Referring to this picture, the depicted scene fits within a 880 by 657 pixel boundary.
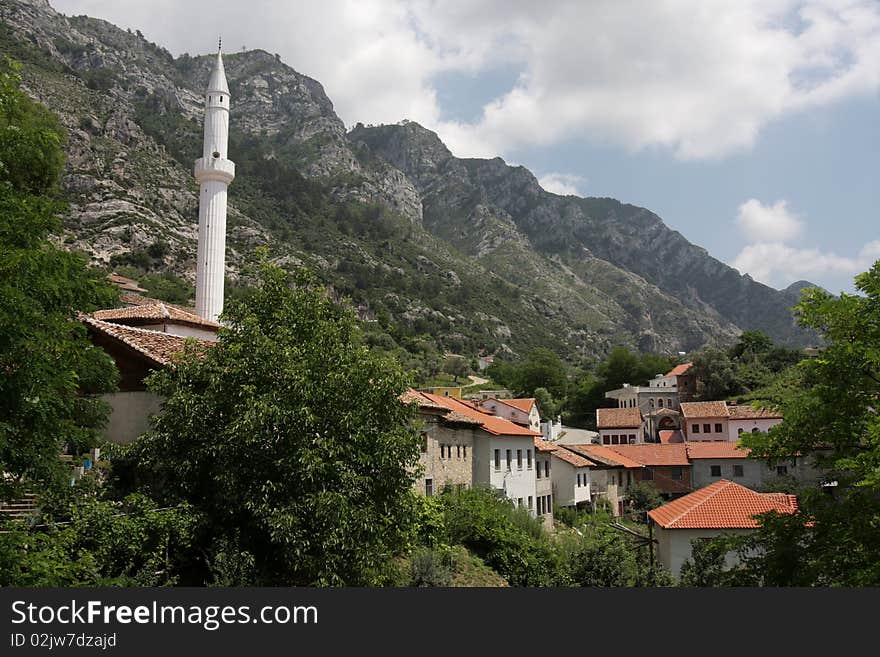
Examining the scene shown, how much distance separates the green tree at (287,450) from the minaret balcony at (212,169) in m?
27.8

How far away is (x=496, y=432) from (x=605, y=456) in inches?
955

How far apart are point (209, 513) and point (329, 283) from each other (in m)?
107

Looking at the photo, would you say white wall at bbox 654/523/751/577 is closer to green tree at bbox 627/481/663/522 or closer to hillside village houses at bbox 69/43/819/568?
hillside village houses at bbox 69/43/819/568

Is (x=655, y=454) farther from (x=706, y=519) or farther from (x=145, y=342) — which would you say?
(x=145, y=342)

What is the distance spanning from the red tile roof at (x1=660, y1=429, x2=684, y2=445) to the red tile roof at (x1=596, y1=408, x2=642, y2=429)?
12.5 ft

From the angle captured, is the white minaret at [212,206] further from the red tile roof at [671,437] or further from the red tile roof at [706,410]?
the red tile roof at [671,437]

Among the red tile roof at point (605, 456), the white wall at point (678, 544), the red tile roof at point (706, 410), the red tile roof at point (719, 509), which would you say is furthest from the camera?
the red tile roof at point (706, 410)

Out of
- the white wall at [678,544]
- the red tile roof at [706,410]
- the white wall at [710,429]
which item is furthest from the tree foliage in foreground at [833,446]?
the red tile roof at [706,410]

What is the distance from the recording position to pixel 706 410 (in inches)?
3017

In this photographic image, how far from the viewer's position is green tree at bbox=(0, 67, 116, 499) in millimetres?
11195

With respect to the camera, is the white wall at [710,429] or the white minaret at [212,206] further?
the white wall at [710,429]

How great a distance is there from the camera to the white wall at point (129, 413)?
19516mm

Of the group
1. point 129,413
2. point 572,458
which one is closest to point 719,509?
point 572,458

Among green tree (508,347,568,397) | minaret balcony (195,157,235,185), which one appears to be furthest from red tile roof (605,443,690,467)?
minaret balcony (195,157,235,185)
